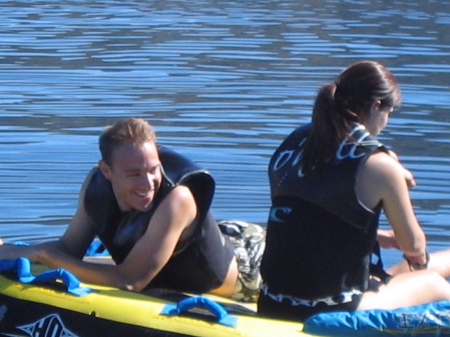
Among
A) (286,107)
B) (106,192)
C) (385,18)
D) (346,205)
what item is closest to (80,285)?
(106,192)

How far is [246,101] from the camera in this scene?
12.4 metres

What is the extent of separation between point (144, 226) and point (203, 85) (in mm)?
8238

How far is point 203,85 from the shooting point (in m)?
13.3

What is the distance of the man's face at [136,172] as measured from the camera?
198 inches

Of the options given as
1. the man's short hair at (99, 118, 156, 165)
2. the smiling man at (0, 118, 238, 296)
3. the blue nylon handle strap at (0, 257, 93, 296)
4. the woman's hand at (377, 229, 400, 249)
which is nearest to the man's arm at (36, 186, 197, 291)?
the smiling man at (0, 118, 238, 296)

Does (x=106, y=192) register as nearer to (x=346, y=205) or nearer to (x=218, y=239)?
(x=218, y=239)

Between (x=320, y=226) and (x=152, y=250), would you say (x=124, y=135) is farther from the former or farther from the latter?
(x=320, y=226)

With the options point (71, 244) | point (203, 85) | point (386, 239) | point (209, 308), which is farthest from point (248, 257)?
point (203, 85)

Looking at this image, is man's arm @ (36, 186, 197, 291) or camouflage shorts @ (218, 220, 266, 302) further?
camouflage shorts @ (218, 220, 266, 302)

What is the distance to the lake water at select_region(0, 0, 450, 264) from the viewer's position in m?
8.90

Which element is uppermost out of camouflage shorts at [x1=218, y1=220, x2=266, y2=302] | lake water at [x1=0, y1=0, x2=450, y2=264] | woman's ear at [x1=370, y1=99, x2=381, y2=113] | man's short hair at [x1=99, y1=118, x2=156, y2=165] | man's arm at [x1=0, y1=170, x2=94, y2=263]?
woman's ear at [x1=370, y1=99, x2=381, y2=113]

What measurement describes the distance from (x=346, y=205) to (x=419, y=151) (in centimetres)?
556

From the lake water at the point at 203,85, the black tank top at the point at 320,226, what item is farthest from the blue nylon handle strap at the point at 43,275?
the lake water at the point at 203,85

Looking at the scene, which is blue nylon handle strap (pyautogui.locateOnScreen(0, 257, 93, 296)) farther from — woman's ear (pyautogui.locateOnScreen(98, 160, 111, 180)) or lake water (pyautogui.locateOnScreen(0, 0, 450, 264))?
lake water (pyautogui.locateOnScreen(0, 0, 450, 264))
